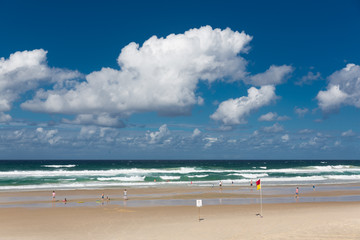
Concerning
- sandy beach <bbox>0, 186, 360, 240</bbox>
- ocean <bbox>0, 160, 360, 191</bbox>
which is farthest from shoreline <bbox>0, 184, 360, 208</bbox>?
ocean <bbox>0, 160, 360, 191</bbox>

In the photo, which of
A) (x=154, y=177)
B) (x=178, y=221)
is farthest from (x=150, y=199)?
(x=154, y=177)

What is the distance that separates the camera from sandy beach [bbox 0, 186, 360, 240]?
18.8 m

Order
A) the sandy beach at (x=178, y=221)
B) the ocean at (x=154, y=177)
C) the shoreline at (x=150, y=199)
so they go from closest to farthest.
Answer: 1. the sandy beach at (x=178, y=221)
2. the shoreline at (x=150, y=199)
3. the ocean at (x=154, y=177)

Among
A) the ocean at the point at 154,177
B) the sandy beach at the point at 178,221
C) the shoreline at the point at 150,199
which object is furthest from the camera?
the ocean at the point at 154,177

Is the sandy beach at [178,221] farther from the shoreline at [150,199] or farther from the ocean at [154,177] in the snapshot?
the ocean at [154,177]

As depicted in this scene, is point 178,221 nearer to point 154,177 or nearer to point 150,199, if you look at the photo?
point 150,199

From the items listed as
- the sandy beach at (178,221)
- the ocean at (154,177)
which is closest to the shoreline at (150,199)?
A: the sandy beach at (178,221)

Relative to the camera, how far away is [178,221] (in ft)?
75.2

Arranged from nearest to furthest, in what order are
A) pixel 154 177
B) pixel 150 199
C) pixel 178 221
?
1. pixel 178 221
2. pixel 150 199
3. pixel 154 177

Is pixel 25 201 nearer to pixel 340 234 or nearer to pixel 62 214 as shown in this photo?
pixel 62 214

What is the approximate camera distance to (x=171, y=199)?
33.7m

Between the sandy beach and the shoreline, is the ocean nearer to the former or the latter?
the shoreline

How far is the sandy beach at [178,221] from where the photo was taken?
740 inches

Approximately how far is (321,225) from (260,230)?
390 cm
